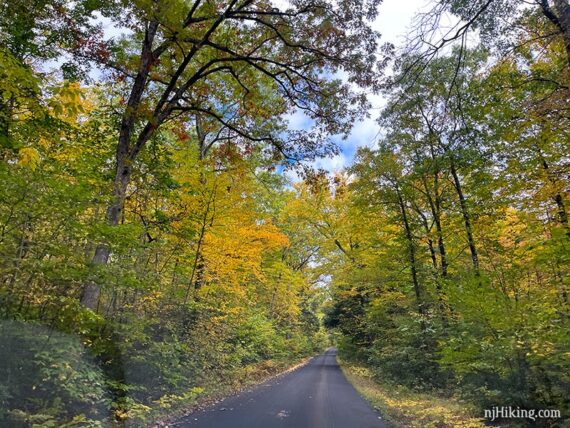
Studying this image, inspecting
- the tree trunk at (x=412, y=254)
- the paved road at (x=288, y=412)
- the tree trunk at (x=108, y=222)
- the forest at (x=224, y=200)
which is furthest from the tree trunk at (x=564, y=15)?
the tree trunk at (x=412, y=254)

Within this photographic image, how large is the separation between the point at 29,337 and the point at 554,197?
33.3ft

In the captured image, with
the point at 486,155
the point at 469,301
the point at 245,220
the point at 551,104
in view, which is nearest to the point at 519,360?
the point at 469,301

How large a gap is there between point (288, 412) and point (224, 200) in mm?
6675

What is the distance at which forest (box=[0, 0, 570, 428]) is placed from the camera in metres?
5.07

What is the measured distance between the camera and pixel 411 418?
7.79 meters

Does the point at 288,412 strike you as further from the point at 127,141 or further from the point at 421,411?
the point at 127,141

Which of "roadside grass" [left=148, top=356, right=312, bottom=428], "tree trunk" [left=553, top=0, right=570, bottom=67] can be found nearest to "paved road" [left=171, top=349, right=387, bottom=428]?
"roadside grass" [left=148, top=356, right=312, bottom=428]

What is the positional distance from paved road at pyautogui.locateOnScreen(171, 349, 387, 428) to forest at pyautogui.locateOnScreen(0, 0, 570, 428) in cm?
95

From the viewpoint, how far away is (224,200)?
1201 centimetres

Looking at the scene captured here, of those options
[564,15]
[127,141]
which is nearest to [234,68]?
[127,141]

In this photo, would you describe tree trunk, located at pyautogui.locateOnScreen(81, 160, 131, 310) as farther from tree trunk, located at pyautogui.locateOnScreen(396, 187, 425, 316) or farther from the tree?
tree trunk, located at pyautogui.locateOnScreen(396, 187, 425, 316)

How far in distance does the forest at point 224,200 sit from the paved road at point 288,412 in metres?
0.95

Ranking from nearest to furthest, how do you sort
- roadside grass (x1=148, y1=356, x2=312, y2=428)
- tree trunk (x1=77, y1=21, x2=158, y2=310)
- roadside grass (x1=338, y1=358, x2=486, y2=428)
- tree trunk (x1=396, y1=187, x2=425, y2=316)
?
roadside grass (x1=338, y1=358, x2=486, y2=428), roadside grass (x1=148, y1=356, x2=312, y2=428), tree trunk (x1=77, y1=21, x2=158, y2=310), tree trunk (x1=396, y1=187, x2=425, y2=316)

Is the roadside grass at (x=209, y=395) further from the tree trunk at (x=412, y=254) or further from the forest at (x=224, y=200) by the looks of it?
the tree trunk at (x=412, y=254)
